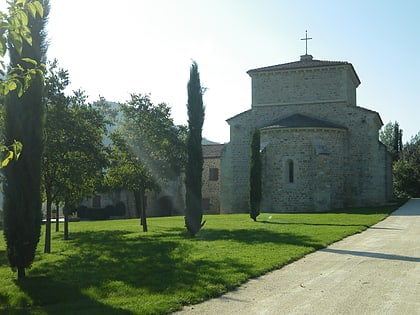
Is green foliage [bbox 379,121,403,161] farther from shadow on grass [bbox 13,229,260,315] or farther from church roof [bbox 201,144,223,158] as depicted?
shadow on grass [bbox 13,229,260,315]

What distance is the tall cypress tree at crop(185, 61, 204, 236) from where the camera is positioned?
644 inches

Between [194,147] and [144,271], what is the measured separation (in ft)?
25.9

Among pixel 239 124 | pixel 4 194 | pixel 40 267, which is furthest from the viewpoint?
pixel 239 124

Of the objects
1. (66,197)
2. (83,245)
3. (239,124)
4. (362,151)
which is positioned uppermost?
(239,124)

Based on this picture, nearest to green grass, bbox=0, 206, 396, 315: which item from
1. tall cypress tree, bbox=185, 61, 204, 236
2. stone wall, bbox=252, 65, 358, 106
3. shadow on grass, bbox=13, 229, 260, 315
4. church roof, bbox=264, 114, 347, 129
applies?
shadow on grass, bbox=13, 229, 260, 315

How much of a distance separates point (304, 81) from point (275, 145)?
643 centimetres

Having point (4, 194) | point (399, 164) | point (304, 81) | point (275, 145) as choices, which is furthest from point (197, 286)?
point (399, 164)

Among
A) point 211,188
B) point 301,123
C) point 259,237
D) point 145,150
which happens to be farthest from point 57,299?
point 211,188

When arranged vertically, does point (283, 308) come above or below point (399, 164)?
below

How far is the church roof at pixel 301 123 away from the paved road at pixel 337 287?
17.1m

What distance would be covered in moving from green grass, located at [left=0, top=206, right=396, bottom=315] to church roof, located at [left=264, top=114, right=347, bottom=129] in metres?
13.8

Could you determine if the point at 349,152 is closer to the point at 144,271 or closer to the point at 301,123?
the point at 301,123

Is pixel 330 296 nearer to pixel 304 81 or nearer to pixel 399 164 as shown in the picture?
pixel 304 81

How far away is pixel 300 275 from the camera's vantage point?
27.6 ft
